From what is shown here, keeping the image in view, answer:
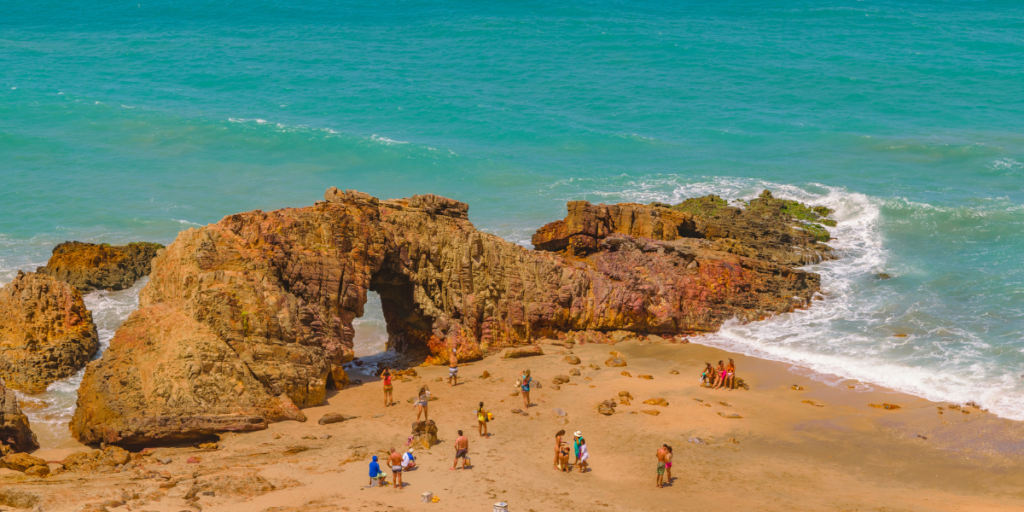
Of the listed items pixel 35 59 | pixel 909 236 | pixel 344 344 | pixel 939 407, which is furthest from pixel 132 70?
pixel 939 407

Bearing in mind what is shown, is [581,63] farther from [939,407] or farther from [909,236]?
[939,407]

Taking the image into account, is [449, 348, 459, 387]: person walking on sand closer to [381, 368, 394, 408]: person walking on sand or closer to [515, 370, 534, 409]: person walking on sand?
[381, 368, 394, 408]: person walking on sand

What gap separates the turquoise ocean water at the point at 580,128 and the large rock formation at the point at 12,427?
6.93ft

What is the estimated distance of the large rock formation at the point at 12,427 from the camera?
1942cm

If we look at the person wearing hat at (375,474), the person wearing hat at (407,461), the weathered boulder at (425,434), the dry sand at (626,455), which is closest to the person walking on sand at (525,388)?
the dry sand at (626,455)

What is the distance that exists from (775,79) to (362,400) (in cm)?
4907

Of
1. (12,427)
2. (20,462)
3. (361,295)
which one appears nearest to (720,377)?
(361,295)

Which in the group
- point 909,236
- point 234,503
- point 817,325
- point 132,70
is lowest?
point 234,503

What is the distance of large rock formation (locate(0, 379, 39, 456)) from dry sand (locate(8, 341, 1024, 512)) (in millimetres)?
504

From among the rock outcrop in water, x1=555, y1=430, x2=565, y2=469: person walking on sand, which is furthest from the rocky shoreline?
x1=555, y1=430, x2=565, y2=469: person walking on sand

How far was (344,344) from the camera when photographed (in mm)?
24125

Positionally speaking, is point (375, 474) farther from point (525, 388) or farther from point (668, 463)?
point (668, 463)

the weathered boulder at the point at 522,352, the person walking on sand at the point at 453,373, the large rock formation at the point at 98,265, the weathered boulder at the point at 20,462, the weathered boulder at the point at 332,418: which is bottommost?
the weathered boulder at the point at 20,462

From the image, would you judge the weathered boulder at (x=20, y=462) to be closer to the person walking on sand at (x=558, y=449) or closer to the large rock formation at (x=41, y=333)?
the large rock formation at (x=41, y=333)
